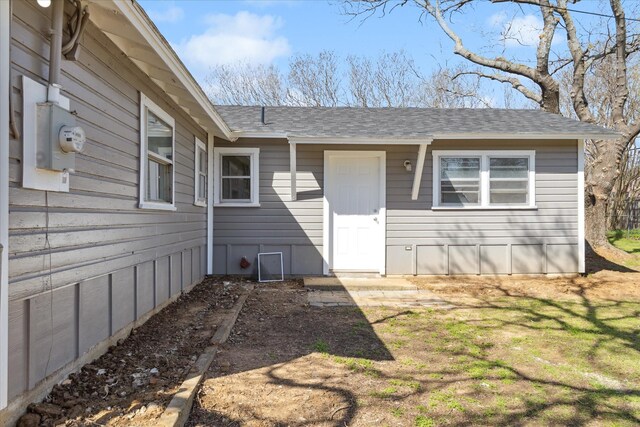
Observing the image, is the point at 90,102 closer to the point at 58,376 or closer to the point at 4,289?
the point at 4,289

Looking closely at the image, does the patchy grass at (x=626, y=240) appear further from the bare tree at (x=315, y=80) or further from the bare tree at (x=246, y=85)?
the bare tree at (x=246, y=85)

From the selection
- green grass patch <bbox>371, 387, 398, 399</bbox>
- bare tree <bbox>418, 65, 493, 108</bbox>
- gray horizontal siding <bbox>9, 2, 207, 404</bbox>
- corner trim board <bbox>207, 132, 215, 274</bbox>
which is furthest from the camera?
bare tree <bbox>418, 65, 493, 108</bbox>

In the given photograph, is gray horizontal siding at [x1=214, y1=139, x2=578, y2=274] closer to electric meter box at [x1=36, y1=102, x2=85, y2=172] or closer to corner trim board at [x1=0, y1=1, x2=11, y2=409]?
electric meter box at [x1=36, y1=102, x2=85, y2=172]

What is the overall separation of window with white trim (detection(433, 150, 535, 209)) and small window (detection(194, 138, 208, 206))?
4144 mm

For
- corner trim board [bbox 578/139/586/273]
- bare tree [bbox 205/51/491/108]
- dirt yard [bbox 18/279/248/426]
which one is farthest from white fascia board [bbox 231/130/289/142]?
bare tree [bbox 205/51/491/108]

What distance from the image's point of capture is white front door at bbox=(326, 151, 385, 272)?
790 cm

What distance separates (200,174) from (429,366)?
509 cm

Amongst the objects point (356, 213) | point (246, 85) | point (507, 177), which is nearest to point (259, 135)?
point (356, 213)

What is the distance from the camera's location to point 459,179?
7.92 metres

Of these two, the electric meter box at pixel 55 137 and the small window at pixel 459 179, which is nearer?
the electric meter box at pixel 55 137

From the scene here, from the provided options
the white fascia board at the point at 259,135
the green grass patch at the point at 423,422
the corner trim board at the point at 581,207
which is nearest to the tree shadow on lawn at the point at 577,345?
the green grass patch at the point at 423,422

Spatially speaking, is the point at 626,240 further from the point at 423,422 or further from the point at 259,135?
the point at 423,422

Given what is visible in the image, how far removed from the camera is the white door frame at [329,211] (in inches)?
307

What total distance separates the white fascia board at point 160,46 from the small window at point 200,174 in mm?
1217
